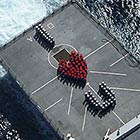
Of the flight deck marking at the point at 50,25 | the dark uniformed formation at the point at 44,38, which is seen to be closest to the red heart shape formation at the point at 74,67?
the dark uniformed formation at the point at 44,38

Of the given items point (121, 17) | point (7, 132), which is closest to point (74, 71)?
point (7, 132)

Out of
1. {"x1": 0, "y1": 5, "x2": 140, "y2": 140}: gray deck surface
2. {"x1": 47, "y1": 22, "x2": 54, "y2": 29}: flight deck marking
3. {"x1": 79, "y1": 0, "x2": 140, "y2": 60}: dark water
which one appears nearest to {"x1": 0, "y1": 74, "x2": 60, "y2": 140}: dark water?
{"x1": 0, "y1": 5, "x2": 140, "y2": 140}: gray deck surface

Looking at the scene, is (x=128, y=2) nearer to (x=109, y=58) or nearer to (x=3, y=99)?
(x=109, y=58)

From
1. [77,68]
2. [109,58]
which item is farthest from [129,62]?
[77,68]

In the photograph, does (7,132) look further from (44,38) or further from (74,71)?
(44,38)

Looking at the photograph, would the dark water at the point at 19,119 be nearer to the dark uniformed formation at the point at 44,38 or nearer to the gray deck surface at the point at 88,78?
the gray deck surface at the point at 88,78

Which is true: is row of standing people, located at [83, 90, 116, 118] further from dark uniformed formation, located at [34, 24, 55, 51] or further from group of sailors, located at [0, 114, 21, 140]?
group of sailors, located at [0, 114, 21, 140]
